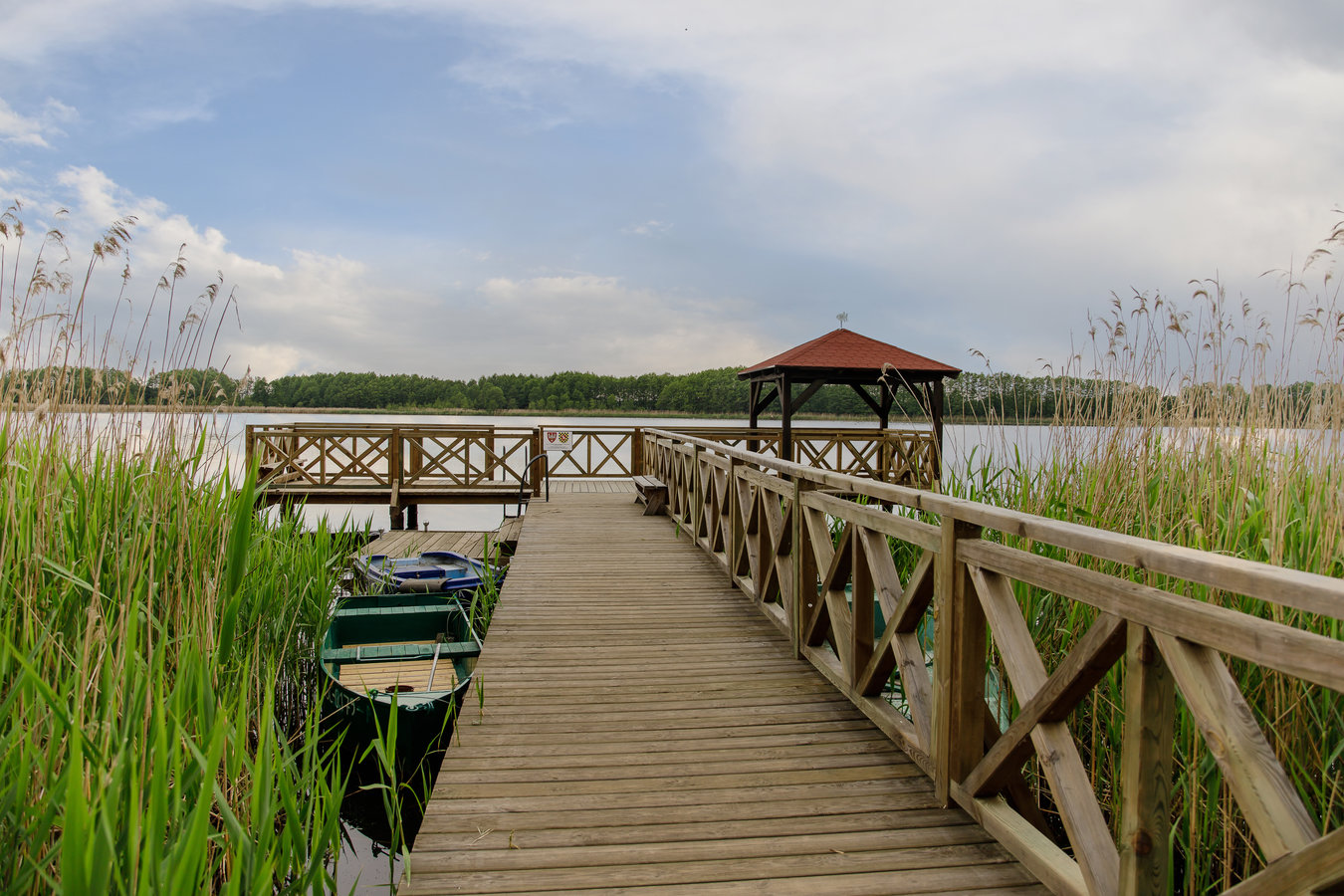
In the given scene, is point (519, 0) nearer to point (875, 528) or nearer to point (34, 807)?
point (875, 528)

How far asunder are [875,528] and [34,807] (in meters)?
2.41

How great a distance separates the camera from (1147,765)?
1379 millimetres

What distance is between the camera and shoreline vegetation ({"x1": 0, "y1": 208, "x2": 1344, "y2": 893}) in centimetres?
143

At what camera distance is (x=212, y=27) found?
222 inches

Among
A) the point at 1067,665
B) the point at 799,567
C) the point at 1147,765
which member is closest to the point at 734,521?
the point at 799,567

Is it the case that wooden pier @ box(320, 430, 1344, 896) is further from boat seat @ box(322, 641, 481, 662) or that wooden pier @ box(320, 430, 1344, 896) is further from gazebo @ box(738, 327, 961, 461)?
gazebo @ box(738, 327, 961, 461)

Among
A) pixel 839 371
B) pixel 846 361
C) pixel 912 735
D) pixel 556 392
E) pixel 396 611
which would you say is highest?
pixel 846 361

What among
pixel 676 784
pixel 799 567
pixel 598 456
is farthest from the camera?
pixel 598 456

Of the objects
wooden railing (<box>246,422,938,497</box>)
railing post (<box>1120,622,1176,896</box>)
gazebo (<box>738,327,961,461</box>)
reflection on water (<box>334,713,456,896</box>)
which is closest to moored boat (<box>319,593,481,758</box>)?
reflection on water (<box>334,713,456,896</box>)

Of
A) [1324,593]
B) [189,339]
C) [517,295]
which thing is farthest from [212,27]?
[517,295]

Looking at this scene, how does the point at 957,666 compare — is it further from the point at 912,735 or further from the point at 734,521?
the point at 734,521

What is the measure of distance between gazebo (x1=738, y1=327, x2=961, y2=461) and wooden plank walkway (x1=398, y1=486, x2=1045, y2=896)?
906 cm

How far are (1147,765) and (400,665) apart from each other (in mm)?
4494

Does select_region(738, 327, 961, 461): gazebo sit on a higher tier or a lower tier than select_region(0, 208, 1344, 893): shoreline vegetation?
higher
